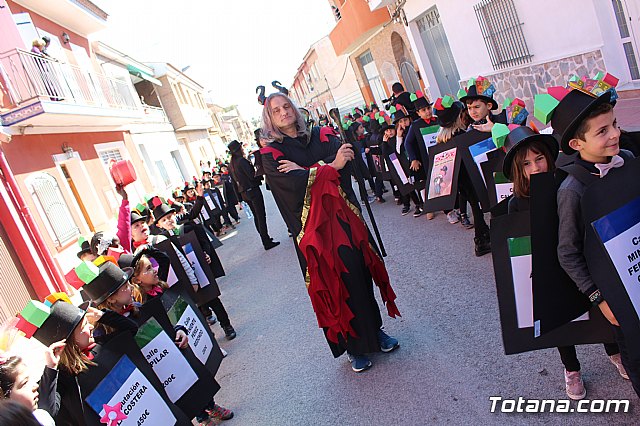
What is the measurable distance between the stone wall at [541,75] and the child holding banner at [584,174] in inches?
302

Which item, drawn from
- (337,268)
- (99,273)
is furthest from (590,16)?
(99,273)

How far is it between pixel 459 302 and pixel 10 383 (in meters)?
3.52

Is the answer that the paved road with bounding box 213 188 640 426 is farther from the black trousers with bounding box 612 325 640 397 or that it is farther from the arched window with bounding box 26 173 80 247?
the arched window with bounding box 26 173 80 247

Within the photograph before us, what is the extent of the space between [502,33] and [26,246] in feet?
37.1

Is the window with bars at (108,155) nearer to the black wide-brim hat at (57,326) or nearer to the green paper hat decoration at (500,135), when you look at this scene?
the black wide-brim hat at (57,326)

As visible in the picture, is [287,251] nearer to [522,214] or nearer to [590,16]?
[590,16]

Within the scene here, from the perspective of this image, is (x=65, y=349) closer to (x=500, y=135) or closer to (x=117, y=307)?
(x=117, y=307)

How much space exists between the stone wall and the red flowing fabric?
284 inches

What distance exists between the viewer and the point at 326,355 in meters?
4.76

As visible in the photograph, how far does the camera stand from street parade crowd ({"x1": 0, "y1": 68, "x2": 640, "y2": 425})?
2389 mm

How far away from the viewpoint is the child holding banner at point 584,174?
2.42 meters

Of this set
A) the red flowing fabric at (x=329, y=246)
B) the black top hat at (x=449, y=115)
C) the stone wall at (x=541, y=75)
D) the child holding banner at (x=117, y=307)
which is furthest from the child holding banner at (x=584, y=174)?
the stone wall at (x=541, y=75)

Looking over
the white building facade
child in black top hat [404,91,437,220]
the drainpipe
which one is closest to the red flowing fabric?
child in black top hat [404,91,437,220]

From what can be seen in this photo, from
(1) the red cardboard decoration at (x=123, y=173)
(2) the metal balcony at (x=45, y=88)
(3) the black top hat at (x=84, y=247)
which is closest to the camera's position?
(1) the red cardboard decoration at (x=123, y=173)
